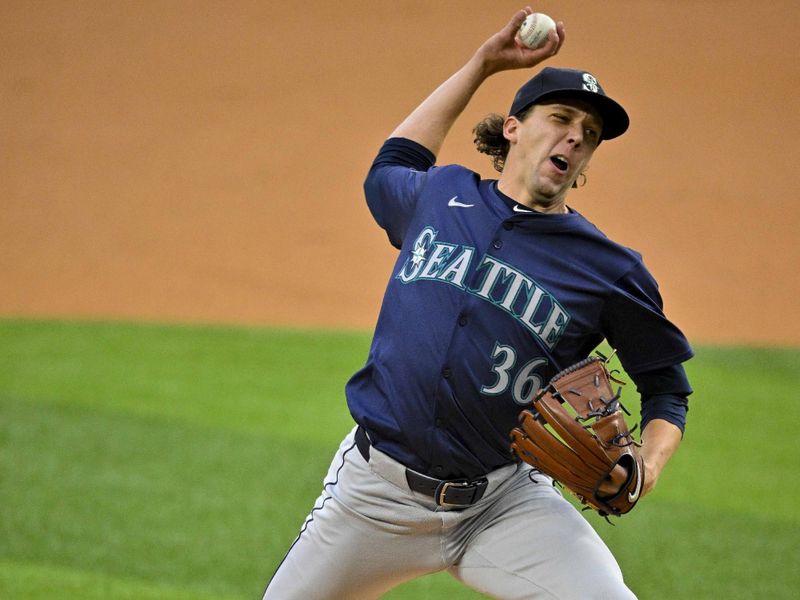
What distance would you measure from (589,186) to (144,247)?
467cm

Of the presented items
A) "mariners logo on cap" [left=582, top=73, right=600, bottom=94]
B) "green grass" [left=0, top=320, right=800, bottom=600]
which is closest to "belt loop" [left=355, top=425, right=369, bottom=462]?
"mariners logo on cap" [left=582, top=73, right=600, bottom=94]

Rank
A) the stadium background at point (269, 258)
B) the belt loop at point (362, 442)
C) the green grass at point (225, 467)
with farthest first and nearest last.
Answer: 1. the stadium background at point (269, 258)
2. the green grass at point (225, 467)
3. the belt loop at point (362, 442)

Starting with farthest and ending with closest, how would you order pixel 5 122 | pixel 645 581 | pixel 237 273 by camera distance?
1. pixel 5 122
2. pixel 237 273
3. pixel 645 581

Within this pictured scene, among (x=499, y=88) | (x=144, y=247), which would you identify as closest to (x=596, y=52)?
(x=499, y=88)

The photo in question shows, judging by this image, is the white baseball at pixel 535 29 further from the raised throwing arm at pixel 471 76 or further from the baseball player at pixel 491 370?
the baseball player at pixel 491 370

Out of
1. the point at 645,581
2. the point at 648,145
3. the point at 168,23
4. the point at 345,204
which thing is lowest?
the point at 645,581

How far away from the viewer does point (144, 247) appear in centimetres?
1116

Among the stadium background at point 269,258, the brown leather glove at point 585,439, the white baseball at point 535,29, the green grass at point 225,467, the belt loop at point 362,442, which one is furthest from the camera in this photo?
the stadium background at point 269,258

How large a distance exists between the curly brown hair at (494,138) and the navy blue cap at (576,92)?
0.24 meters

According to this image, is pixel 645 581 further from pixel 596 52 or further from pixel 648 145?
pixel 596 52

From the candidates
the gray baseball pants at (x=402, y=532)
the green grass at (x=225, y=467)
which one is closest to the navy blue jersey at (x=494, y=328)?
the gray baseball pants at (x=402, y=532)

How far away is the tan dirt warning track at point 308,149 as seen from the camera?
1065 centimetres

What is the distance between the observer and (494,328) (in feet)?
10.9

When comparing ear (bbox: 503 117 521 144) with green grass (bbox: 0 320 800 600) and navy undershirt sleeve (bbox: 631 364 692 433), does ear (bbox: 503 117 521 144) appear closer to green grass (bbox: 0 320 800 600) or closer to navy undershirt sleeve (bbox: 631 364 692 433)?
navy undershirt sleeve (bbox: 631 364 692 433)
